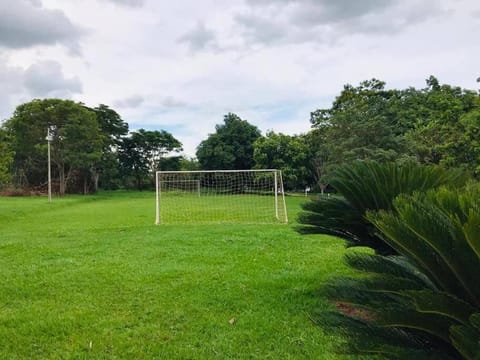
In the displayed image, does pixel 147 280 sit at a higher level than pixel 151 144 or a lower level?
lower

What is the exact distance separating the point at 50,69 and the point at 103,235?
7016 mm

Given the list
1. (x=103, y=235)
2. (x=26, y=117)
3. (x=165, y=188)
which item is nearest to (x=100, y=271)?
(x=103, y=235)

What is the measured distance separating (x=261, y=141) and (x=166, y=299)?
26.0 meters

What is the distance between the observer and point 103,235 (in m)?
7.70

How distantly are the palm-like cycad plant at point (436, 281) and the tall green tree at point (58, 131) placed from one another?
1060 inches

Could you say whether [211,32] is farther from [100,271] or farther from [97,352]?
[97,352]

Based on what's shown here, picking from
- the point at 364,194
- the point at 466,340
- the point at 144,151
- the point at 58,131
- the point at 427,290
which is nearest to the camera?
the point at 466,340

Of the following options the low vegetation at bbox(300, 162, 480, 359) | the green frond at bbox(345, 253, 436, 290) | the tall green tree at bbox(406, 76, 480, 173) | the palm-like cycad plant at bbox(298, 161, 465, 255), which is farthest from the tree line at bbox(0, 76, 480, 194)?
the low vegetation at bbox(300, 162, 480, 359)

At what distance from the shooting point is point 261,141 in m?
29.1

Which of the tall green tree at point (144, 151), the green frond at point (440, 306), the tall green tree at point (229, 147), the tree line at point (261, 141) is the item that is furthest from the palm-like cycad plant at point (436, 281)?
the tall green tree at point (144, 151)

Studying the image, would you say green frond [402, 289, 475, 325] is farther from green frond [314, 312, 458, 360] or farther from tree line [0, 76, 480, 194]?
tree line [0, 76, 480, 194]

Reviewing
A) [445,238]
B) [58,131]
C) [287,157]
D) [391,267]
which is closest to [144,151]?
[58,131]

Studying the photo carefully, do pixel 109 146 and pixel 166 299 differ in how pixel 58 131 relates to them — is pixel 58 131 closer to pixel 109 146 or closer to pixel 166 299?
pixel 109 146

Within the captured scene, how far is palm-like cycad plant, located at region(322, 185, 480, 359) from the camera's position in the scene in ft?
3.30
